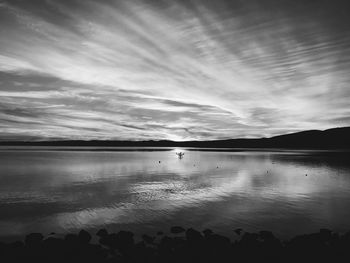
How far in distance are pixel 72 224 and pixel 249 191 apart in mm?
17188

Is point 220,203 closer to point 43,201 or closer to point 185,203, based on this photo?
point 185,203

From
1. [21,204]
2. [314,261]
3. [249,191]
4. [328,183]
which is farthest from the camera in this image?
[328,183]

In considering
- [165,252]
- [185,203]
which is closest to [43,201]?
[185,203]

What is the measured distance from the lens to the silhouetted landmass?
10773 millimetres

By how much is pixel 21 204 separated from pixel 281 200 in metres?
20.2

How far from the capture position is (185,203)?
71.2 ft

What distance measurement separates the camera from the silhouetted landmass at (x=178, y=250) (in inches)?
424

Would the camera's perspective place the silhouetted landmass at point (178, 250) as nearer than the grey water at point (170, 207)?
Yes

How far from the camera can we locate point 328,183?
3291 cm

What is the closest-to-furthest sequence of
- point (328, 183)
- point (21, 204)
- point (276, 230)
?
point (276, 230) < point (21, 204) < point (328, 183)

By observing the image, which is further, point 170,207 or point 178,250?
point 170,207

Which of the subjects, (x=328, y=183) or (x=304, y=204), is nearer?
(x=304, y=204)

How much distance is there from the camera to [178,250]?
451 inches

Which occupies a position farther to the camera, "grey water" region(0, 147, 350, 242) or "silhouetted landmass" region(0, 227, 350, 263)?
"grey water" region(0, 147, 350, 242)
